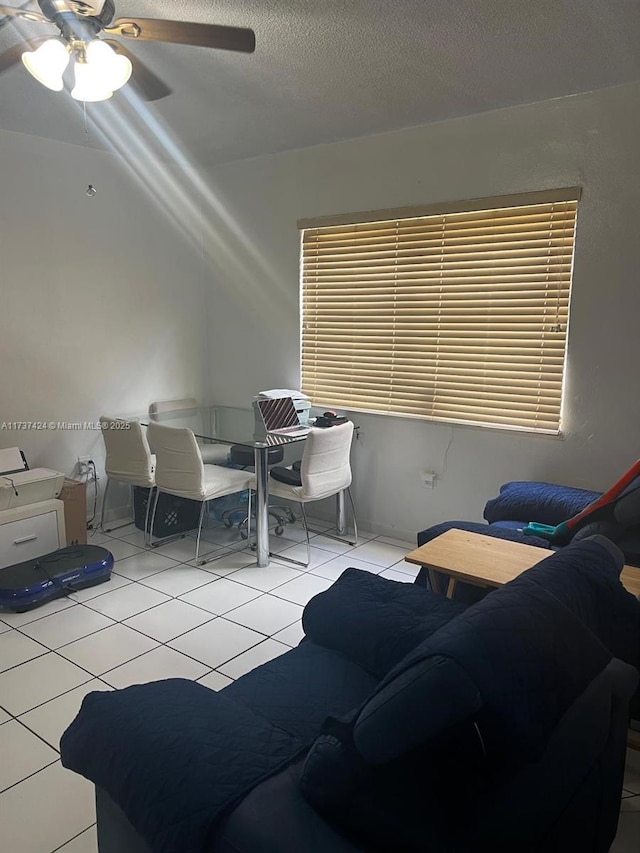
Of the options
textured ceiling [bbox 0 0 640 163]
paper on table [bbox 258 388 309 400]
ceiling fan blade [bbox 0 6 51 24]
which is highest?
textured ceiling [bbox 0 0 640 163]

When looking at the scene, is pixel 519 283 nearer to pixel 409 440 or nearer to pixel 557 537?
pixel 409 440

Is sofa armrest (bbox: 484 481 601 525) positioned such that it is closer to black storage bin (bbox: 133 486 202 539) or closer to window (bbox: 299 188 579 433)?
window (bbox: 299 188 579 433)

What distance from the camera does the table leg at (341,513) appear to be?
4.21 metres

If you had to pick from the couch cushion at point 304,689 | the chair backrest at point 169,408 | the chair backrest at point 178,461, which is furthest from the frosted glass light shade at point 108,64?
the chair backrest at point 169,408

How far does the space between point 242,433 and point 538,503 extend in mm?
1858

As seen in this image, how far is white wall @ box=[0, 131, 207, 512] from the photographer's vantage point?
3.94m

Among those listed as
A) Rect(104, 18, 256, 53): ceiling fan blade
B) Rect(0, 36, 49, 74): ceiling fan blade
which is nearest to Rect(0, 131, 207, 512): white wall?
Rect(0, 36, 49, 74): ceiling fan blade

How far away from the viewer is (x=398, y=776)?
3.66 ft

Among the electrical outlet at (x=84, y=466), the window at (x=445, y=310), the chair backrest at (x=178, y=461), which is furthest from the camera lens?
the electrical outlet at (x=84, y=466)

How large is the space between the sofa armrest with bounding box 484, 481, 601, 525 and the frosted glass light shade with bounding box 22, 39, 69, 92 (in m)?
2.67

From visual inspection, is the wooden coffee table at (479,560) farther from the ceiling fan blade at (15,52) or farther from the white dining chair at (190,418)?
the ceiling fan blade at (15,52)

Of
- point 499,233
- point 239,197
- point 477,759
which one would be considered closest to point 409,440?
point 499,233

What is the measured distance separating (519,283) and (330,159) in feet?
5.16

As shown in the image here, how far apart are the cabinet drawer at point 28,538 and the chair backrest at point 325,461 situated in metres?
1.50
